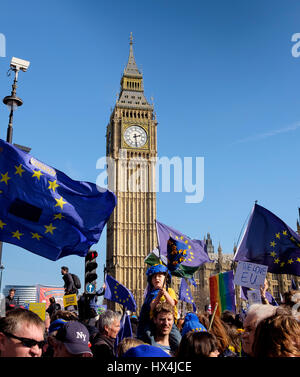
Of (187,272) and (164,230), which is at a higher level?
(164,230)

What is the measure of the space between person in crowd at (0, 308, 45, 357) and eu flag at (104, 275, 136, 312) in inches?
174

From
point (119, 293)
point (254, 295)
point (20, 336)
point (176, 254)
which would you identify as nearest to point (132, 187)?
point (119, 293)

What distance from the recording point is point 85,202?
238 inches

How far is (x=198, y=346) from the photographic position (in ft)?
9.69

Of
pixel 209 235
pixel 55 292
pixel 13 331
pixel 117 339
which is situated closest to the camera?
pixel 13 331

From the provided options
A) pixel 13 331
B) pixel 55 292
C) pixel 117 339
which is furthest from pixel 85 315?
pixel 55 292

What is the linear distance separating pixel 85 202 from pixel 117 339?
7.18ft

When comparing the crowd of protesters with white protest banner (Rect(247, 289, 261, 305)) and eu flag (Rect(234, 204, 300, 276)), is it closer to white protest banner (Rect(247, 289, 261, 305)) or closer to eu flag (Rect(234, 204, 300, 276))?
white protest banner (Rect(247, 289, 261, 305))

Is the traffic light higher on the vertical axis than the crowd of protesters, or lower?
higher

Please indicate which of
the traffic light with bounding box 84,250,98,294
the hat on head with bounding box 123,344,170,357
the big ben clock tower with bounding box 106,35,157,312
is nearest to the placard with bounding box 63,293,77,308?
the traffic light with bounding box 84,250,98,294

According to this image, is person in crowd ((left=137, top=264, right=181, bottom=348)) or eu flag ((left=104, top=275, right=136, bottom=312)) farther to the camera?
eu flag ((left=104, top=275, right=136, bottom=312))

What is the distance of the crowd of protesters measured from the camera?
2318 mm

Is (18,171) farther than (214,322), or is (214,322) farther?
(18,171)
